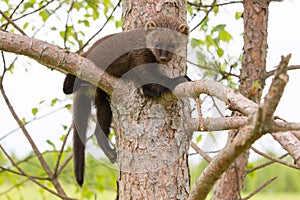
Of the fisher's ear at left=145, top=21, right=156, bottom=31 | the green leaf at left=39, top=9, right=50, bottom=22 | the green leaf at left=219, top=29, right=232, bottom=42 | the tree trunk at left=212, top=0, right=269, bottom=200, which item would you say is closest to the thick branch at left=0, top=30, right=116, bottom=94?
the fisher's ear at left=145, top=21, right=156, bottom=31

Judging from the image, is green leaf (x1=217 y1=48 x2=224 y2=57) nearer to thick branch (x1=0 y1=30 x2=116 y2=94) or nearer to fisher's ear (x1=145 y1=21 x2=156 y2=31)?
fisher's ear (x1=145 y1=21 x2=156 y2=31)

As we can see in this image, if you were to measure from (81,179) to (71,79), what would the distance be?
61 cm

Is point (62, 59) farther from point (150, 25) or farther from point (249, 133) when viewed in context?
point (249, 133)

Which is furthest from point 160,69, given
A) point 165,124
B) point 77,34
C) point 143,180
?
point 77,34

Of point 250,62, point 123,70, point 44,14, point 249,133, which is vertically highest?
point 44,14

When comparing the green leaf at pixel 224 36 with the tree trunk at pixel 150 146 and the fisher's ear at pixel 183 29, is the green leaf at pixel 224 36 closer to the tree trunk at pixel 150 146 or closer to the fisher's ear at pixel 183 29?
the fisher's ear at pixel 183 29

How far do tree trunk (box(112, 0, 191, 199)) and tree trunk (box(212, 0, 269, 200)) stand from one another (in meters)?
0.73

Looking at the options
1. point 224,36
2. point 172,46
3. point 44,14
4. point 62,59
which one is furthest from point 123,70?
point 44,14

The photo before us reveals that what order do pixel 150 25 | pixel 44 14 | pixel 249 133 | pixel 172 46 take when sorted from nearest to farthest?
pixel 249 133, pixel 150 25, pixel 172 46, pixel 44 14

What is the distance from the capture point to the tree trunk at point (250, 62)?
330 cm

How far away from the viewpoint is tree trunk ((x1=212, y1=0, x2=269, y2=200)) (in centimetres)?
330

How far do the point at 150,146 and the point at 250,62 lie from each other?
3.56 feet

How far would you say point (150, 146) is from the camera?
2539 millimetres

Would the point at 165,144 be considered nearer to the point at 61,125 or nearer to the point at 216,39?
the point at 216,39
